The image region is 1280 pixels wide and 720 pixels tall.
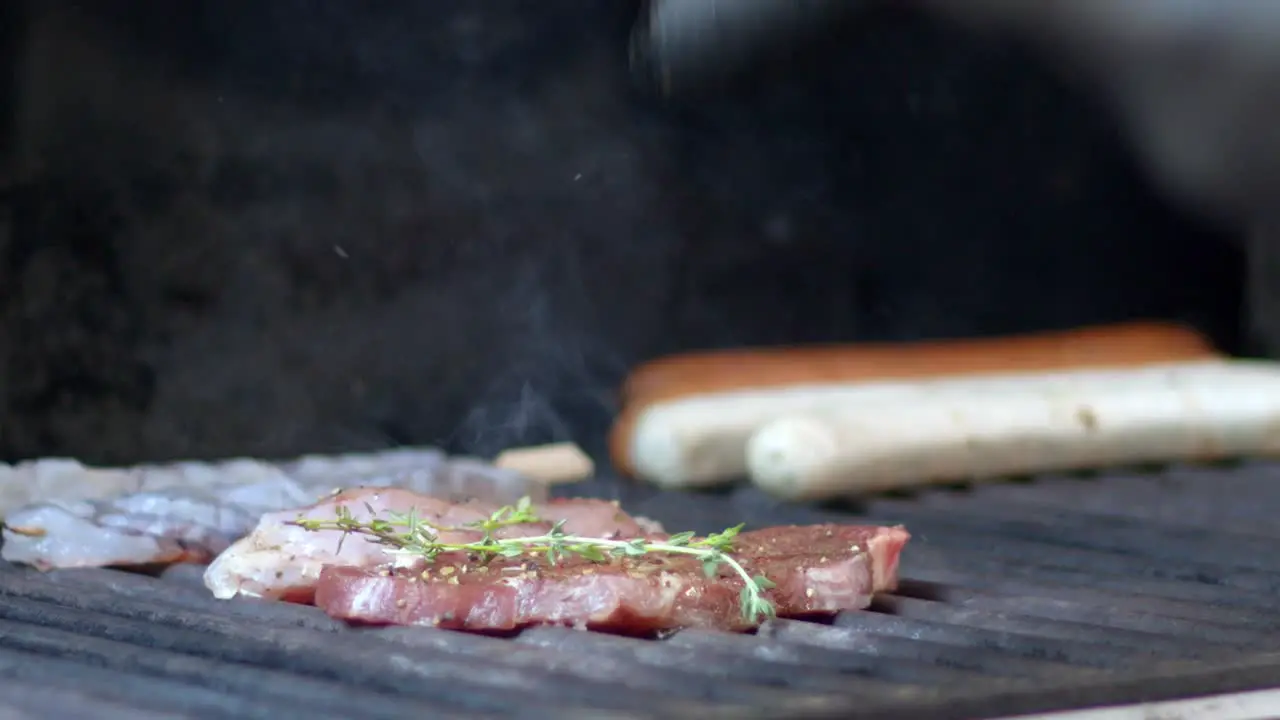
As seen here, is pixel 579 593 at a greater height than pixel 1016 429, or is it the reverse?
pixel 1016 429

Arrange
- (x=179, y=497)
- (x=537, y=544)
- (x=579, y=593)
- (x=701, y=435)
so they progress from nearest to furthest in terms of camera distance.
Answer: (x=579, y=593), (x=537, y=544), (x=179, y=497), (x=701, y=435)

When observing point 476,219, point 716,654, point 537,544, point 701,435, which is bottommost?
point 716,654

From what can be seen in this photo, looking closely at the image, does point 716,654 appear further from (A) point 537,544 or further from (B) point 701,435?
(B) point 701,435

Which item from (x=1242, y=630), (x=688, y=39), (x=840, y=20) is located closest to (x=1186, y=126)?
(x=840, y=20)

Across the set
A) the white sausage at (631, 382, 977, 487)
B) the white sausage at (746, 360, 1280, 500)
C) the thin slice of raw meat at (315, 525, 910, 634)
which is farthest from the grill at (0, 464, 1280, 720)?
the white sausage at (631, 382, 977, 487)

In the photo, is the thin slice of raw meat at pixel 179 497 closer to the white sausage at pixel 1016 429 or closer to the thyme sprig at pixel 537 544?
the thyme sprig at pixel 537 544

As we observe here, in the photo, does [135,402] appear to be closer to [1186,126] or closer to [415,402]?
[415,402]

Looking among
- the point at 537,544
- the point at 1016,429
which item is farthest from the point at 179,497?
the point at 1016,429
